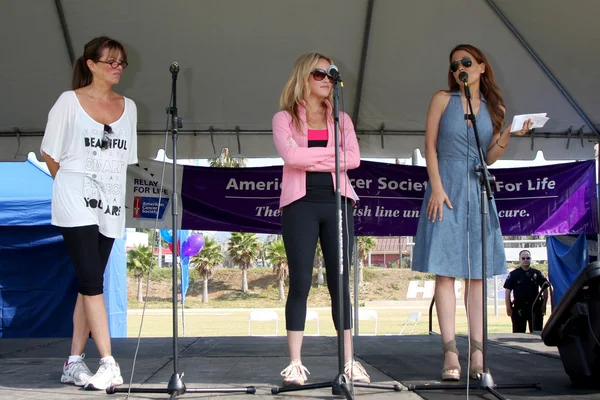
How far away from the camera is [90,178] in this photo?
3062 mm

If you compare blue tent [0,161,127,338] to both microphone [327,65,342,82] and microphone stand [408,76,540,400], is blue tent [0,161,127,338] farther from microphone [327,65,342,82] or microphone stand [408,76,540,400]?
microphone stand [408,76,540,400]

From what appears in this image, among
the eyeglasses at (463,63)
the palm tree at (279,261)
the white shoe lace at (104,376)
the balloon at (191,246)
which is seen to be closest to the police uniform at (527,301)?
the eyeglasses at (463,63)

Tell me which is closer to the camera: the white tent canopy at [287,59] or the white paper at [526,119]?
the white paper at [526,119]

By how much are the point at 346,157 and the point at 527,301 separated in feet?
24.6

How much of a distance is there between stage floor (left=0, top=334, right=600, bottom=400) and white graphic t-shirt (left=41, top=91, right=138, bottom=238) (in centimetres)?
83

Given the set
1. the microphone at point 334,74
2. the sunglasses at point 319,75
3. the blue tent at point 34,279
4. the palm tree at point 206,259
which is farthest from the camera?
the palm tree at point 206,259

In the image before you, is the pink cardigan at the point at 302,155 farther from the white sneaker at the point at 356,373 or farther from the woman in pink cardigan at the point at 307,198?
the white sneaker at the point at 356,373

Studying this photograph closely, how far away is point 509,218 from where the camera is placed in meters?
6.68

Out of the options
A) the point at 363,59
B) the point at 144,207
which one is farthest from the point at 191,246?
the point at 363,59

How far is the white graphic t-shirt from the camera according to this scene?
300 cm

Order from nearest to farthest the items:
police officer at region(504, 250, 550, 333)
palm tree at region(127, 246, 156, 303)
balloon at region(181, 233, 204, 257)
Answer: police officer at region(504, 250, 550, 333) < balloon at region(181, 233, 204, 257) < palm tree at region(127, 246, 156, 303)

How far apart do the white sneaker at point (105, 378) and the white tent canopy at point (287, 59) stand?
120 inches

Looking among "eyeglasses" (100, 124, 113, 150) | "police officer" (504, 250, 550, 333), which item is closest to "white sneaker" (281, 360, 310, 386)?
"eyeglasses" (100, 124, 113, 150)

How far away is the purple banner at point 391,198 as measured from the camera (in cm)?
649
